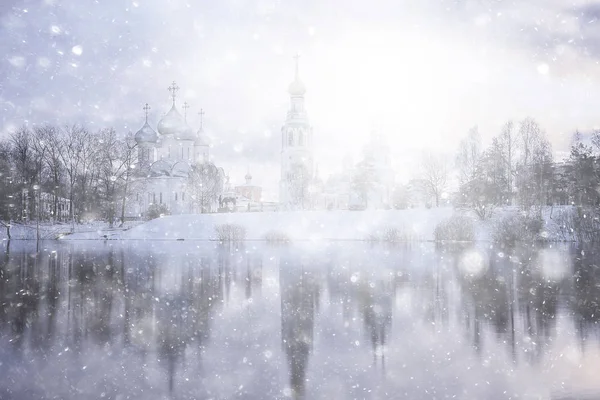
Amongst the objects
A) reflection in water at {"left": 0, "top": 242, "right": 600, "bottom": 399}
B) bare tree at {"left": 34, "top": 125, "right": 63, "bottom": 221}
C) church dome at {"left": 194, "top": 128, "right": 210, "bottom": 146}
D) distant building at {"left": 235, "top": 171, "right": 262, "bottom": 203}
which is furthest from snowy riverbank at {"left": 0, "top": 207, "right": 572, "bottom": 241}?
distant building at {"left": 235, "top": 171, "right": 262, "bottom": 203}

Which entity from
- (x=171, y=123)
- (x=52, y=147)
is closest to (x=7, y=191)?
(x=52, y=147)

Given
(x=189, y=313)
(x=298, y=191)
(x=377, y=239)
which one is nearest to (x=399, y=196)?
(x=298, y=191)

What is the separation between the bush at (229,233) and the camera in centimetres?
4753

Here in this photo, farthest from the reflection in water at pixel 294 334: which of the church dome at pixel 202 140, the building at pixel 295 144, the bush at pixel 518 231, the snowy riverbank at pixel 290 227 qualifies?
the church dome at pixel 202 140

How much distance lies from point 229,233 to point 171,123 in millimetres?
42124

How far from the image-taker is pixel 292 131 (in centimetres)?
8556

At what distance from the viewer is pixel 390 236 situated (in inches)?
1834

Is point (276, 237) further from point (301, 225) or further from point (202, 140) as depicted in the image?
point (202, 140)

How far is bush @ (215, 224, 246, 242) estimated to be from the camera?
156 ft

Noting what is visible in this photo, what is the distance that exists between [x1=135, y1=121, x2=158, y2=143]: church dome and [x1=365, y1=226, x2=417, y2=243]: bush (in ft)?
153

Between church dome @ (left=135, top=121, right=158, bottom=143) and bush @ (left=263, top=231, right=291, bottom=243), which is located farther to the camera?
church dome @ (left=135, top=121, right=158, bottom=143)

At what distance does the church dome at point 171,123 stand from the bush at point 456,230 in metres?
51.7

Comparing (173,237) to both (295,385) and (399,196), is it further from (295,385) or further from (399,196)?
(295,385)

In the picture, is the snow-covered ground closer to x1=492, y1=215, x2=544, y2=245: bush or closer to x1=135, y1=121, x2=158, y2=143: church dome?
x1=135, y1=121, x2=158, y2=143: church dome
